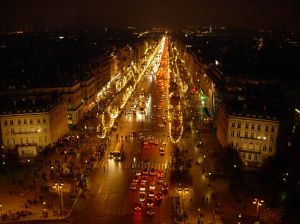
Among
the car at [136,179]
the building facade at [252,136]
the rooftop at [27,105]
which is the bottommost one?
the car at [136,179]

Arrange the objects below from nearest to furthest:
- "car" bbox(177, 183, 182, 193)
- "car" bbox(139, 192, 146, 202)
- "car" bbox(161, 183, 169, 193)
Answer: "car" bbox(139, 192, 146, 202) < "car" bbox(161, 183, 169, 193) < "car" bbox(177, 183, 182, 193)

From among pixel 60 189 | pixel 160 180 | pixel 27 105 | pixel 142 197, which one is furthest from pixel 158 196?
pixel 27 105

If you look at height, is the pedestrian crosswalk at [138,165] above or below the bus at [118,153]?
Result: below

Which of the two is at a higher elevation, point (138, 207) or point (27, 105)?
point (27, 105)

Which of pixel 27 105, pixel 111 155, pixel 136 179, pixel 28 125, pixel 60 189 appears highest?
pixel 27 105

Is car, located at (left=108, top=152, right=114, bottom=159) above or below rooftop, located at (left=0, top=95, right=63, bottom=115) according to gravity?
below

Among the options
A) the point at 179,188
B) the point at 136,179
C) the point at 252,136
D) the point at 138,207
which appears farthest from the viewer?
the point at 252,136

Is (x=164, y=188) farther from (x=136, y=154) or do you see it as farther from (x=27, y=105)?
(x=27, y=105)

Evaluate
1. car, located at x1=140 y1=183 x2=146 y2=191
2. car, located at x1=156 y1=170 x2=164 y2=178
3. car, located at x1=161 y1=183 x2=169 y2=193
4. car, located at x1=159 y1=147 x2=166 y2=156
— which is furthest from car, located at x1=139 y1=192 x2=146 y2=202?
car, located at x1=159 y1=147 x2=166 y2=156

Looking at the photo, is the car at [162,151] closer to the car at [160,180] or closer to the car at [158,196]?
the car at [160,180]

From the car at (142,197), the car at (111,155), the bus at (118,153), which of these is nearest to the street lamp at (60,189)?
the car at (142,197)

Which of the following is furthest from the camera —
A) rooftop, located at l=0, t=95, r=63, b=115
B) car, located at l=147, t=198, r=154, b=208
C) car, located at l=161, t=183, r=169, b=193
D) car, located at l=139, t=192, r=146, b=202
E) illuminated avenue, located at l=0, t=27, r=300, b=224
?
rooftop, located at l=0, t=95, r=63, b=115

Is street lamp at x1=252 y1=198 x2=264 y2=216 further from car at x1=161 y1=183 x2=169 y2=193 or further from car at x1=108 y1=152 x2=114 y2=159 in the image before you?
car at x1=108 y1=152 x2=114 y2=159
